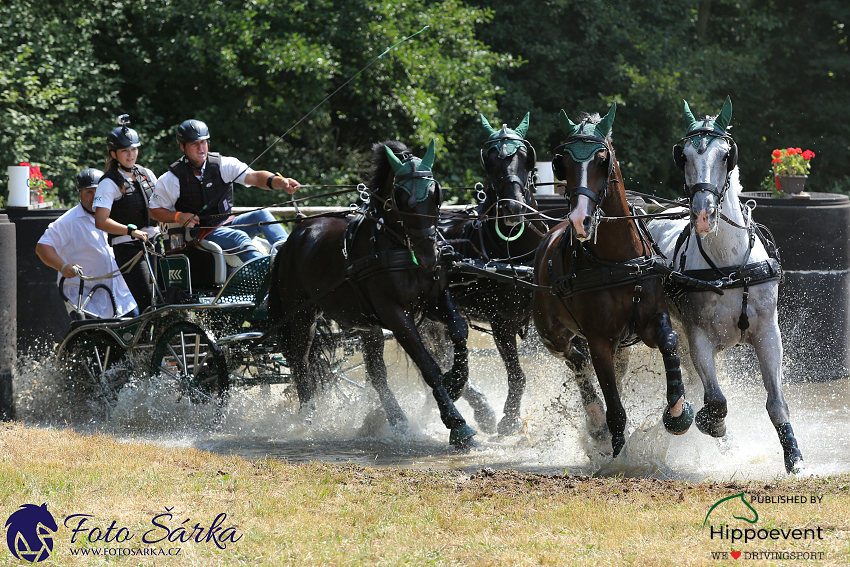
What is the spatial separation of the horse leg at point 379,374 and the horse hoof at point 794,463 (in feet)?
9.09

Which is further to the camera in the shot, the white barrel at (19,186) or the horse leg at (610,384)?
the white barrel at (19,186)

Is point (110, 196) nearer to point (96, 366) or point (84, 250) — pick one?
point (84, 250)

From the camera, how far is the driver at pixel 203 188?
6.94 m

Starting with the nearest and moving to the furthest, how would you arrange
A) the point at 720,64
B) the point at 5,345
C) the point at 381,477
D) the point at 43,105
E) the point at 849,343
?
the point at 381,477
the point at 5,345
the point at 849,343
the point at 43,105
the point at 720,64

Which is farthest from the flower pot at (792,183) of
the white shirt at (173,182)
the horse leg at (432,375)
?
the white shirt at (173,182)

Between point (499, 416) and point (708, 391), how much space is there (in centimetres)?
247

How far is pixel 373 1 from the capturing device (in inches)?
502

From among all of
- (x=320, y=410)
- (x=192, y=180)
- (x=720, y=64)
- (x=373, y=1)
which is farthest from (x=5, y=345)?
(x=720, y=64)

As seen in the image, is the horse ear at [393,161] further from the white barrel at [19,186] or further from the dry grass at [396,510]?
the white barrel at [19,186]

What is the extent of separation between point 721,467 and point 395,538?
6.97 feet

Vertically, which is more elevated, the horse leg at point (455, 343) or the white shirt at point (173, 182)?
the white shirt at point (173, 182)

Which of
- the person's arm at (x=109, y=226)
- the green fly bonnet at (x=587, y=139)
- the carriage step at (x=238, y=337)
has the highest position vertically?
the green fly bonnet at (x=587, y=139)

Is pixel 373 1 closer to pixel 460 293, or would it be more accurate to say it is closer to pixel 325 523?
pixel 460 293

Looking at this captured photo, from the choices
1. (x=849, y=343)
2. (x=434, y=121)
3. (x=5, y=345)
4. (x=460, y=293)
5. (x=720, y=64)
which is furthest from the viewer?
(x=720, y=64)
